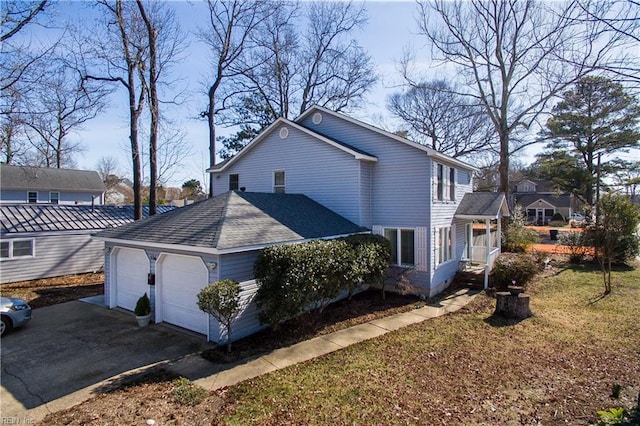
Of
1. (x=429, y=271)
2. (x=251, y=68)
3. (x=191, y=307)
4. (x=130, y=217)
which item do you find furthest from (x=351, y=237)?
(x=251, y=68)

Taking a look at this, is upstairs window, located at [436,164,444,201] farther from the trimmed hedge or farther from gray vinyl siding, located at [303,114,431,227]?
the trimmed hedge

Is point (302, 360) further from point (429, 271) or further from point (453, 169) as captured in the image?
point (453, 169)

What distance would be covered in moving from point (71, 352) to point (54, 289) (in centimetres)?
775

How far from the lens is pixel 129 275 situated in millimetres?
10727

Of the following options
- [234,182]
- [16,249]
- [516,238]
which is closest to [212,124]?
[234,182]

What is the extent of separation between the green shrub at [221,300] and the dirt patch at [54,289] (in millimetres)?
7969

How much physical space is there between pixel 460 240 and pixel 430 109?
17243 mm

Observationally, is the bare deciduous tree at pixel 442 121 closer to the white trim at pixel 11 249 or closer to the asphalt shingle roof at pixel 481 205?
the asphalt shingle roof at pixel 481 205

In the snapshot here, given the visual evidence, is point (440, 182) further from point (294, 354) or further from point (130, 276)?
point (130, 276)

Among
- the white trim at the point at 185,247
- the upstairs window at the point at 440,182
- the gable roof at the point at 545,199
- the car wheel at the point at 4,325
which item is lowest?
the car wheel at the point at 4,325

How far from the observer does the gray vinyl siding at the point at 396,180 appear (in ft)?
41.5

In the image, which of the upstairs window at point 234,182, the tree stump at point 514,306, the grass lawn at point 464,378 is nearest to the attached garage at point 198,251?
the grass lawn at point 464,378

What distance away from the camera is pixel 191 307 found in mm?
9047

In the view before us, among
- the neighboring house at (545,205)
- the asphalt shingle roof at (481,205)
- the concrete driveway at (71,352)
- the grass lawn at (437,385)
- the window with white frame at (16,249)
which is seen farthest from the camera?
the neighboring house at (545,205)
